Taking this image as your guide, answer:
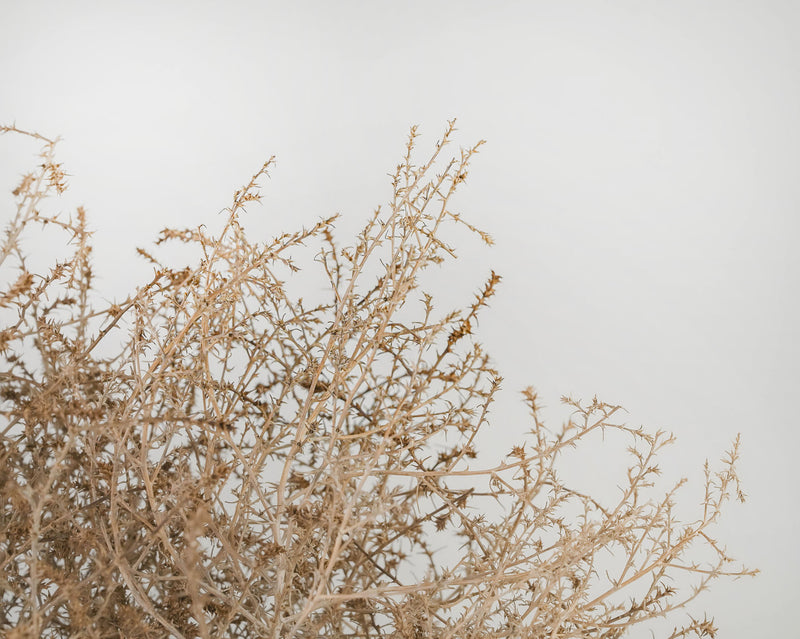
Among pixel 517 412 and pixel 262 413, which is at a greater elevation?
pixel 517 412

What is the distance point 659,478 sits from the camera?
870mm

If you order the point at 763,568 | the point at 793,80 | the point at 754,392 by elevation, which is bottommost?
the point at 763,568

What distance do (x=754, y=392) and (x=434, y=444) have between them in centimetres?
50

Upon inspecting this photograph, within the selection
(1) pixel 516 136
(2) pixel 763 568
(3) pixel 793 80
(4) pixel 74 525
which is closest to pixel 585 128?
(1) pixel 516 136

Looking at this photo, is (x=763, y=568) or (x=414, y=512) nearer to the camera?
(x=414, y=512)

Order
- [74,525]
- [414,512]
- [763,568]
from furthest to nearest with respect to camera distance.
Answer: [763,568]
[414,512]
[74,525]

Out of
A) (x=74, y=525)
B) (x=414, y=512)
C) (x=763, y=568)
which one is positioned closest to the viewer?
(x=74, y=525)

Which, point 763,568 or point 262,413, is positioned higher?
point 763,568

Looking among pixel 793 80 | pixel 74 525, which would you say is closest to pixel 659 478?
pixel 793 80

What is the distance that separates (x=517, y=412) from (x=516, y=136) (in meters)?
0.30

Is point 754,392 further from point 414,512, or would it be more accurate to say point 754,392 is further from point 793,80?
point 414,512

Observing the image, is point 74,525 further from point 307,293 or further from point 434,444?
point 307,293

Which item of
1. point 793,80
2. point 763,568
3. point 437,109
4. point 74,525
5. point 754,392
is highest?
point 793,80

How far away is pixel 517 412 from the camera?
0.88 meters
